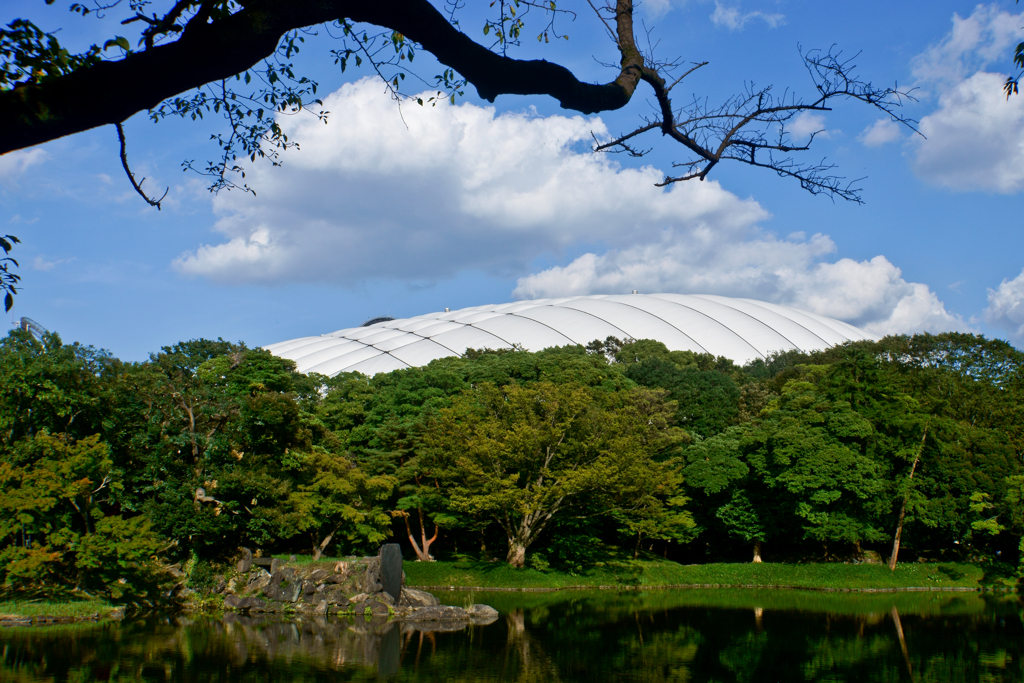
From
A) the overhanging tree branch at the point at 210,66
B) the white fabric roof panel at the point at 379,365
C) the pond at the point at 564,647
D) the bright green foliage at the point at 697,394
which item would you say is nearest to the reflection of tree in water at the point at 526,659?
the pond at the point at 564,647

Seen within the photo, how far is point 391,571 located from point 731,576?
13960mm

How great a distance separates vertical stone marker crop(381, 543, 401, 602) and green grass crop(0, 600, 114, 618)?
606cm

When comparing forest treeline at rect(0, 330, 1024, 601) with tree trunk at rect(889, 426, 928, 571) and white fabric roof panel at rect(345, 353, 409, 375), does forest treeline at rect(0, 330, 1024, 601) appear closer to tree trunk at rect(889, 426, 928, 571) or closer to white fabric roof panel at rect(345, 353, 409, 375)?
tree trunk at rect(889, 426, 928, 571)

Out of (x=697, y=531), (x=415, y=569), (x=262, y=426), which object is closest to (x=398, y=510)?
(x=415, y=569)

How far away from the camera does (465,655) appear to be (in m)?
12.2

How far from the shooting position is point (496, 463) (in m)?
25.1

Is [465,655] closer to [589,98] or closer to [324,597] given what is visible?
[324,597]

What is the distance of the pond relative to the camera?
10.8 m

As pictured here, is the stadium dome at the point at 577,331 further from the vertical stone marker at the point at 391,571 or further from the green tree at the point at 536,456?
the vertical stone marker at the point at 391,571

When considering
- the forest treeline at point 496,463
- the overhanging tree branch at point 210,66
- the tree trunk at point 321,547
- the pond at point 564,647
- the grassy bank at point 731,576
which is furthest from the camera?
the grassy bank at point 731,576

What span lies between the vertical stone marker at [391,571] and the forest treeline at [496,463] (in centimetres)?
361

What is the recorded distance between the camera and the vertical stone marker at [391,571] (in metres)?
17.8

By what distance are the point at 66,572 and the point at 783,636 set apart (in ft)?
53.1

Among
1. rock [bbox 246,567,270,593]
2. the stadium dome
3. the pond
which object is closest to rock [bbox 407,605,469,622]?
the pond
